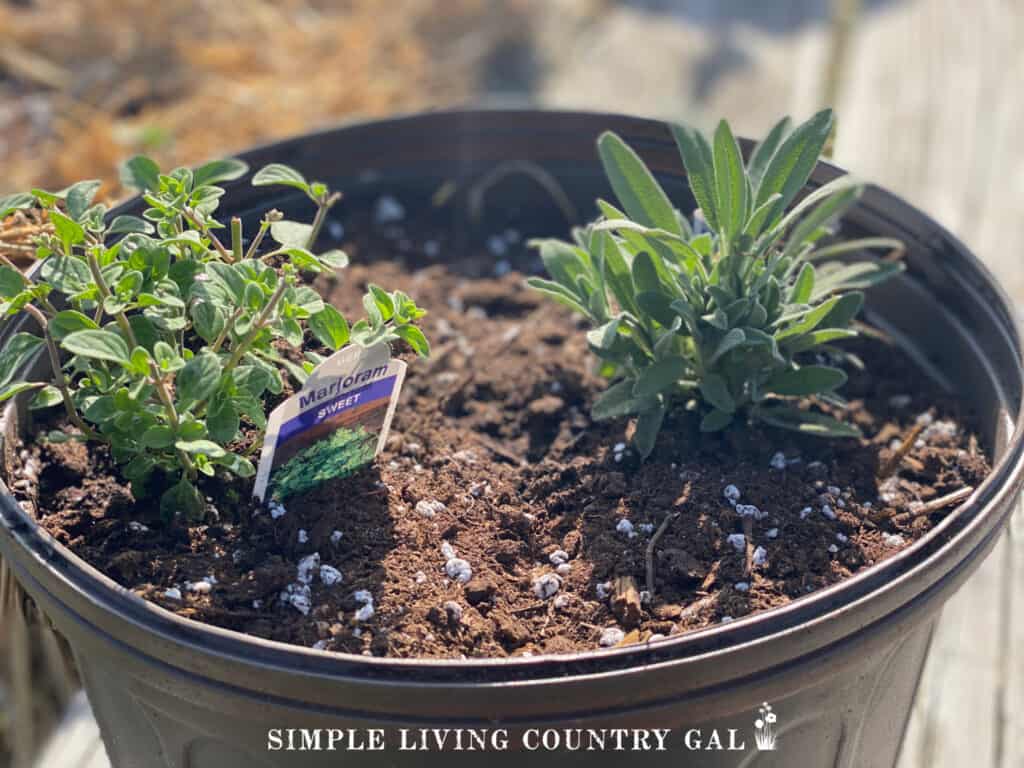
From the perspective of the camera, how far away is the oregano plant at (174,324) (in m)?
0.96

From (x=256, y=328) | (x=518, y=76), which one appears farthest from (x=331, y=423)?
(x=518, y=76)

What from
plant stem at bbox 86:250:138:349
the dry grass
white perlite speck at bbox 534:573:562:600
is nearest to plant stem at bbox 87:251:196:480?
plant stem at bbox 86:250:138:349

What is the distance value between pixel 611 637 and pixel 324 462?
0.35 metres

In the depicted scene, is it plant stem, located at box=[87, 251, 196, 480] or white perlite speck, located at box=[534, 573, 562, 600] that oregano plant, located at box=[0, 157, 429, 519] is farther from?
white perlite speck, located at box=[534, 573, 562, 600]

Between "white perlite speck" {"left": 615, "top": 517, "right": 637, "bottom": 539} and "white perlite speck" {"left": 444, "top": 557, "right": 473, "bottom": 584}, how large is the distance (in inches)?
6.6

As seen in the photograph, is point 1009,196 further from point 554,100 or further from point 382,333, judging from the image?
point 382,333

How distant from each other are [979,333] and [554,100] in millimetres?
2234

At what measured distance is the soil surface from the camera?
1039 mm

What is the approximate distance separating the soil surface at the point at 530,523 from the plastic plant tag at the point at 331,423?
37mm

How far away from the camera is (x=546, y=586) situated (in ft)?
3.59

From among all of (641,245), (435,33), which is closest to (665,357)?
(641,245)

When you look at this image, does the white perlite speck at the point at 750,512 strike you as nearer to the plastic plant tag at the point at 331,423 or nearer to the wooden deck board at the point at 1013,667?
the plastic plant tag at the point at 331,423

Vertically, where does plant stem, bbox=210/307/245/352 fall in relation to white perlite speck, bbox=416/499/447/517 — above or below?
above

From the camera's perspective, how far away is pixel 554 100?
11.1ft
